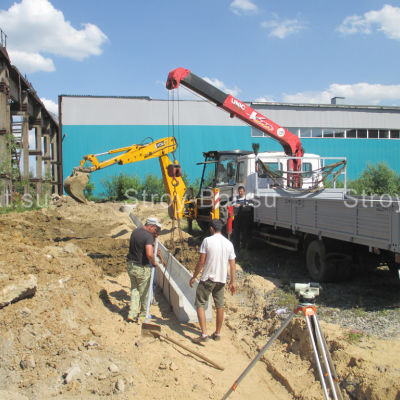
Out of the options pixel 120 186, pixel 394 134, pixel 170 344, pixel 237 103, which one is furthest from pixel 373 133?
pixel 170 344

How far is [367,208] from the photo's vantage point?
20.6ft

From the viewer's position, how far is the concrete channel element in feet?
21.0

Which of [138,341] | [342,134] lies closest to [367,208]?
[138,341]

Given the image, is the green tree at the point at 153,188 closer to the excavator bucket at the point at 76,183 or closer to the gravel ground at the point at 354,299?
the excavator bucket at the point at 76,183

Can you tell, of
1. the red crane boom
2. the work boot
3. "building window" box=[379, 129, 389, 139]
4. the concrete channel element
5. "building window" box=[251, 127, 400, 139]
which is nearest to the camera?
the work boot

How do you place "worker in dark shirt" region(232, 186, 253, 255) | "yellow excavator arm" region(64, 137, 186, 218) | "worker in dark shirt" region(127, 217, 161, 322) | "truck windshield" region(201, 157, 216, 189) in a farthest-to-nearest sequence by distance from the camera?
"truck windshield" region(201, 157, 216, 189), "yellow excavator arm" region(64, 137, 186, 218), "worker in dark shirt" region(232, 186, 253, 255), "worker in dark shirt" region(127, 217, 161, 322)

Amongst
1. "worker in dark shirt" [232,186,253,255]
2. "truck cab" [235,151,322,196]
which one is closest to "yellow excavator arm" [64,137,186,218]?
"worker in dark shirt" [232,186,253,255]

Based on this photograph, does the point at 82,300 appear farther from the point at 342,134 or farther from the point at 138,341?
the point at 342,134

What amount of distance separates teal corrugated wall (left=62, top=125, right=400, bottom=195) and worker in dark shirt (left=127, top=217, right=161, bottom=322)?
2202cm

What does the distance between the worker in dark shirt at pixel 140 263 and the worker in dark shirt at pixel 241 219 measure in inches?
200

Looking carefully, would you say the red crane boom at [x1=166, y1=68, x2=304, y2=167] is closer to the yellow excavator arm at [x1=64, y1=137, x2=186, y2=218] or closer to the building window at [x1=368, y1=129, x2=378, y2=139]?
the yellow excavator arm at [x1=64, y1=137, x2=186, y2=218]

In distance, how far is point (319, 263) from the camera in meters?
7.91

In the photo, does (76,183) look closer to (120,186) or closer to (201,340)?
(201,340)

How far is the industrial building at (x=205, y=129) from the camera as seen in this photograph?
27.8 m
